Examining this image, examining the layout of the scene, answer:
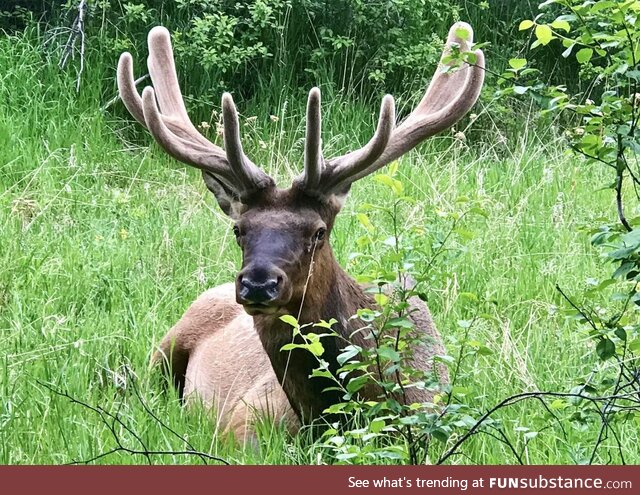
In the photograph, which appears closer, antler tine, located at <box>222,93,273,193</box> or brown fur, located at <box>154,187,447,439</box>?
brown fur, located at <box>154,187,447,439</box>

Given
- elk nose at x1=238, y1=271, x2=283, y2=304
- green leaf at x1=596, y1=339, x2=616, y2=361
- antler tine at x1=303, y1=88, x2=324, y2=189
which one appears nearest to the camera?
green leaf at x1=596, y1=339, x2=616, y2=361

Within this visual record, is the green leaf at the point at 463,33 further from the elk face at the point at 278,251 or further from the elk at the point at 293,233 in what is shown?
the elk face at the point at 278,251

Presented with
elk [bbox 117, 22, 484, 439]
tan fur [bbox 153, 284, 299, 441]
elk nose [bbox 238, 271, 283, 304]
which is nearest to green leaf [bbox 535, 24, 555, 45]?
elk [bbox 117, 22, 484, 439]

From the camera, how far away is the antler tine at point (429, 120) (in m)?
4.84

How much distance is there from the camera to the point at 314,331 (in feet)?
15.2

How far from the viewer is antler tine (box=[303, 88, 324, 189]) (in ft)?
14.8

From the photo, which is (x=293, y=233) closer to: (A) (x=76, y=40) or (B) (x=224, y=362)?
(B) (x=224, y=362)

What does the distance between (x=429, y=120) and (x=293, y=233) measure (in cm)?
96

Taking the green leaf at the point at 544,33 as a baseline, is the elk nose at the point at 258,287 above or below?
below

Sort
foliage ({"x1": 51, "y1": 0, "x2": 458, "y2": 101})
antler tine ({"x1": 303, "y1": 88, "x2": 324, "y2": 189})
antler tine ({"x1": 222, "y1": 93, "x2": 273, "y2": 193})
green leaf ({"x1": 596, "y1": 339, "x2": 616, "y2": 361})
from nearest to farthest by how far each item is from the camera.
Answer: green leaf ({"x1": 596, "y1": 339, "x2": 616, "y2": 361})
antler tine ({"x1": 303, "y1": 88, "x2": 324, "y2": 189})
antler tine ({"x1": 222, "y1": 93, "x2": 273, "y2": 193})
foliage ({"x1": 51, "y1": 0, "x2": 458, "y2": 101})

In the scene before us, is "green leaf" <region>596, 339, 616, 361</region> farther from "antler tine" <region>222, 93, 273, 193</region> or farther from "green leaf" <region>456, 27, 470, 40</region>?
"antler tine" <region>222, 93, 273, 193</region>

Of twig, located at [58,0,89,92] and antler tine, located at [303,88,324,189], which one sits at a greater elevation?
twig, located at [58,0,89,92]

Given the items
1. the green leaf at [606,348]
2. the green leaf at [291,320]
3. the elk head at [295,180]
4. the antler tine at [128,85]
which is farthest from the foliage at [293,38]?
the green leaf at [606,348]

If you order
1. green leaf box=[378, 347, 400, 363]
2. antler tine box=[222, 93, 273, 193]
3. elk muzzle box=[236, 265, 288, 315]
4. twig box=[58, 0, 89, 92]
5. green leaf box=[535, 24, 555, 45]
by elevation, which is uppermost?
twig box=[58, 0, 89, 92]
